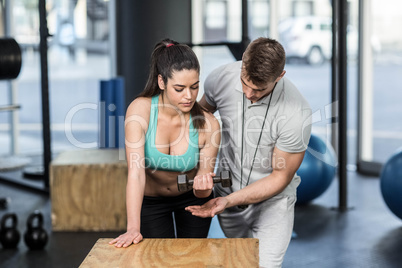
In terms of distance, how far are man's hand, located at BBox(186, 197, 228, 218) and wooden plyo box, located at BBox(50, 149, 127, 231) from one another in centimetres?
182

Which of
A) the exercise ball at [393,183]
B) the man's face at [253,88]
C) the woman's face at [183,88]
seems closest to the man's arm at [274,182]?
the man's face at [253,88]

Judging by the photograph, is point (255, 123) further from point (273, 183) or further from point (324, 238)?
point (324, 238)

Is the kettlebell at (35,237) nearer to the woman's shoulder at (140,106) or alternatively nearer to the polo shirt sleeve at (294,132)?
the woman's shoulder at (140,106)

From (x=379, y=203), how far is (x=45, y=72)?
259cm

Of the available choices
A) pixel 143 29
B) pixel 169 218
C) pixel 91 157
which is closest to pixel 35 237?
pixel 91 157

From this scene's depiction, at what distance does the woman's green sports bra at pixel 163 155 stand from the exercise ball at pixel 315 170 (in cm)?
Answer: 206

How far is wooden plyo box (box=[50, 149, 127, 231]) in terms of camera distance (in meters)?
3.79

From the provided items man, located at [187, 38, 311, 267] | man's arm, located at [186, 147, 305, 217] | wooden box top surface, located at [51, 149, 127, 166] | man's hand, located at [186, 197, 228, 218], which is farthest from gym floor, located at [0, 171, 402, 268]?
man's hand, located at [186, 197, 228, 218]

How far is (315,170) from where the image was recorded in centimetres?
402

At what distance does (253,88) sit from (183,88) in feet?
0.72

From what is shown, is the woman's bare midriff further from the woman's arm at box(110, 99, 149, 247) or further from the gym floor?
the gym floor

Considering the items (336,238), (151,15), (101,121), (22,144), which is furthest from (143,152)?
(22,144)

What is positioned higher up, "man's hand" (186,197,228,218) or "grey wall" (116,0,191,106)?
"grey wall" (116,0,191,106)

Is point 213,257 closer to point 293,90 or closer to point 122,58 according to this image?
point 293,90
